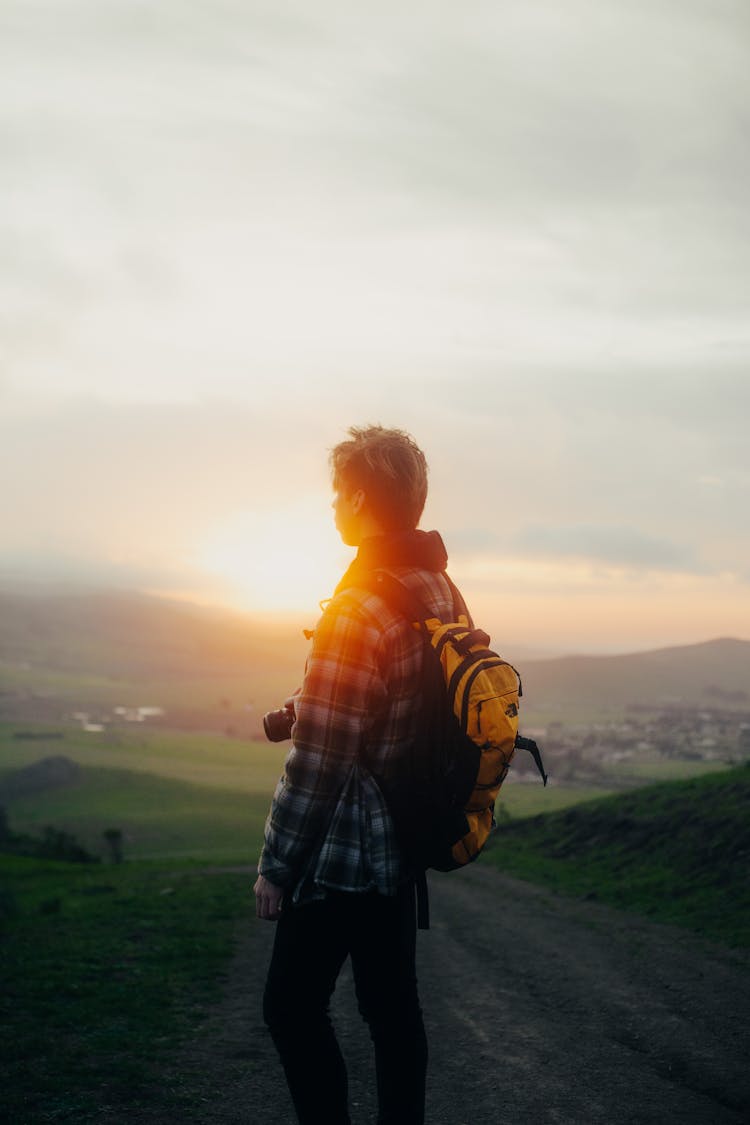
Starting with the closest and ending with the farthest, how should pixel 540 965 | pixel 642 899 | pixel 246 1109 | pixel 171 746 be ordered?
pixel 246 1109 → pixel 540 965 → pixel 642 899 → pixel 171 746

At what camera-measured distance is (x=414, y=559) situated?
3869 mm

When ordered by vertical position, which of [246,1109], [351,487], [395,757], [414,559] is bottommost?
[246,1109]

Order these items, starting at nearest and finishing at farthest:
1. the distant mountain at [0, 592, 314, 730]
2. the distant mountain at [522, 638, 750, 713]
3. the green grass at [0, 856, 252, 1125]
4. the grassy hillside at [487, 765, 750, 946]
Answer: the green grass at [0, 856, 252, 1125] → the grassy hillside at [487, 765, 750, 946] → the distant mountain at [522, 638, 750, 713] → the distant mountain at [0, 592, 314, 730]

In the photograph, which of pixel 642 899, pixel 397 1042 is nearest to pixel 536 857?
pixel 642 899

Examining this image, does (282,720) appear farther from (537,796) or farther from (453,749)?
(537,796)

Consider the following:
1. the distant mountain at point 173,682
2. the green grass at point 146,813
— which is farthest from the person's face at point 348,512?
the distant mountain at point 173,682

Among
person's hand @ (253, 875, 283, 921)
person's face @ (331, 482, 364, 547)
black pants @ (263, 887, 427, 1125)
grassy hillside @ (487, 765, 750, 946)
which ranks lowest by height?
grassy hillside @ (487, 765, 750, 946)

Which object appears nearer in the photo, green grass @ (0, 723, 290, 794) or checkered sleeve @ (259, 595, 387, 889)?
checkered sleeve @ (259, 595, 387, 889)

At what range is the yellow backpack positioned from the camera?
3537mm

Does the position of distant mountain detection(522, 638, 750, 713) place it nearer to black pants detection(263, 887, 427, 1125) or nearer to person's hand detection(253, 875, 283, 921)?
black pants detection(263, 887, 427, 1125)

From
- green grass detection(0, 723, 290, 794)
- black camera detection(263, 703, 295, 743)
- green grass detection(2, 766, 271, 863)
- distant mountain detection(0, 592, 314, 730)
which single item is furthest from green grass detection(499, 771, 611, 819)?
distant mountain detection(0, 592, 314, 730)

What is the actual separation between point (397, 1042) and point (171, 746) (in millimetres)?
105331

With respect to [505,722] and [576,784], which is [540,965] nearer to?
[505,722]

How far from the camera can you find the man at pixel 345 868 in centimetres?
346
